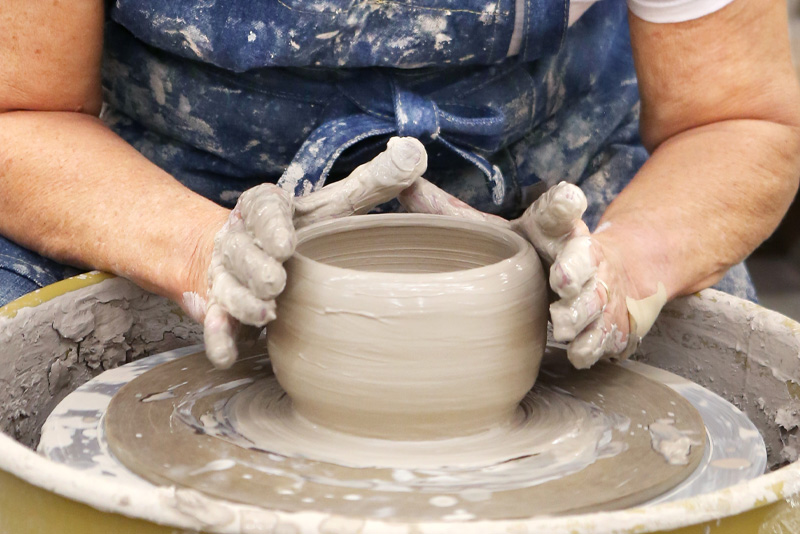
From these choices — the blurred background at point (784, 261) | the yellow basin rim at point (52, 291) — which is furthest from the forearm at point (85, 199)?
the blurred background at point (784, 261)

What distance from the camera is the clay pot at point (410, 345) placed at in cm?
93

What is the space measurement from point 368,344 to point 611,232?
1.59ft

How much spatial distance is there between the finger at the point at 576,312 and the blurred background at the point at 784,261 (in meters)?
3.09

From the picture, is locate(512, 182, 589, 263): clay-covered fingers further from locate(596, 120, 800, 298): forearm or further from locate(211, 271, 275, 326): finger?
locate(211, 271, 275, 326): finger

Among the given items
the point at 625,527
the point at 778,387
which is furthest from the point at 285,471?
the point at 778,387

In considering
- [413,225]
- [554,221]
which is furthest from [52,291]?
[554,221]

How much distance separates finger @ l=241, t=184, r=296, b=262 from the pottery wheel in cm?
22

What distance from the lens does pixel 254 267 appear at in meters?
0.93

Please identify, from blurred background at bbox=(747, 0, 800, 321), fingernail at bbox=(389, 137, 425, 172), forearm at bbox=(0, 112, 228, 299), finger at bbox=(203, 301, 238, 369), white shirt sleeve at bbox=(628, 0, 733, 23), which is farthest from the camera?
blurred background at bbox=(747, 0, 800, 321)

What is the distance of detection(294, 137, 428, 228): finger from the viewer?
3.67 ft

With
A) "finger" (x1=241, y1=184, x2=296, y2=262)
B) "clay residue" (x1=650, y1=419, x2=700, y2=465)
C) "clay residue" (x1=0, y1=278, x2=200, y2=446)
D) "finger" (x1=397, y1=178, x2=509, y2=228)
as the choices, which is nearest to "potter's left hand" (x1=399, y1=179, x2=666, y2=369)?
"finger" (x1=397, y1=178, x2=509, y2=228)

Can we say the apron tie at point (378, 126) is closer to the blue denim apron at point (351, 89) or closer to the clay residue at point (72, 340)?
the blue denim apron at point (351, 89)

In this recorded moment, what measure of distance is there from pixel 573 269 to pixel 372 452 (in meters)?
0.29

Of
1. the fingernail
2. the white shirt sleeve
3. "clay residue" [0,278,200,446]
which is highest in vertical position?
the white shirt sleeve
